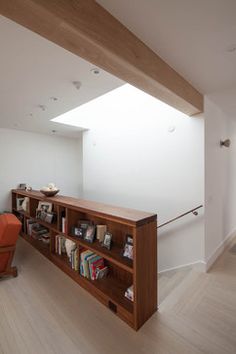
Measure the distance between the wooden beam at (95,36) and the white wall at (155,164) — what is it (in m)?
1.23

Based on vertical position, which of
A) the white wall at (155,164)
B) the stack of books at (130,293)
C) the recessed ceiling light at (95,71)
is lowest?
the stack of books at (130,293)

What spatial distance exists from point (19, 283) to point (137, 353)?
1600 millimetres

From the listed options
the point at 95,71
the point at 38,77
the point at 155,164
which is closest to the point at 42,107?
the point at 38,77

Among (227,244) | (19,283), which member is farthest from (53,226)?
(227,244)

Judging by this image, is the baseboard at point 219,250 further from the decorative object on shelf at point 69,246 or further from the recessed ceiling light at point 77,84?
the recessed ceiling light at point 77,84

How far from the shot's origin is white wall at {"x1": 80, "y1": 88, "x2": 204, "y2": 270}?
283 cm

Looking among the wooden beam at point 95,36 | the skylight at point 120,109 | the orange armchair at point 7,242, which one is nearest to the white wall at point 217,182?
the skylight at point 120,109

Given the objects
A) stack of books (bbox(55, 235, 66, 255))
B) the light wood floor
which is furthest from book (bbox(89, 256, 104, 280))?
stack of books (bbox(55, 235, 66, 255))

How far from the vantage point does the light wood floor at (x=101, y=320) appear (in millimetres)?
1486

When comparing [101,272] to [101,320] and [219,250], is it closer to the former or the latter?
[101,320]

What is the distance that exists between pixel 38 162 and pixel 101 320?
395 centimetres

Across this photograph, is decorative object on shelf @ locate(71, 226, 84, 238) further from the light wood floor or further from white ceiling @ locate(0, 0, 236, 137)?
white ceiling @ locate(0, 0, 236, 137)

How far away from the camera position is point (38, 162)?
4.78 metres

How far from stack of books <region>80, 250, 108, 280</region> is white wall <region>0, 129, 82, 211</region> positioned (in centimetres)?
304
